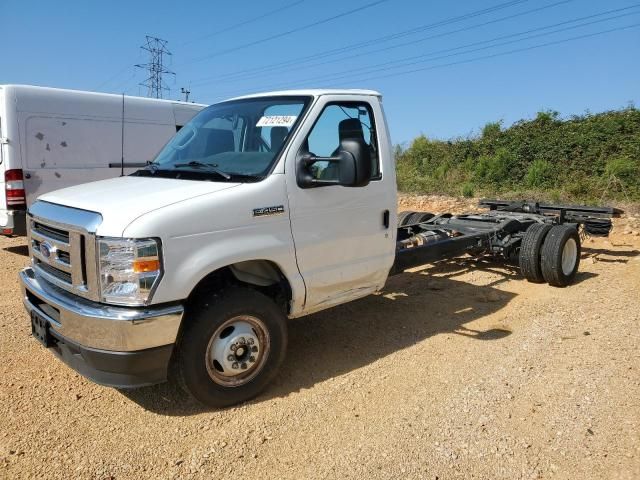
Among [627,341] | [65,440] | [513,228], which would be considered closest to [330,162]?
[65,440]

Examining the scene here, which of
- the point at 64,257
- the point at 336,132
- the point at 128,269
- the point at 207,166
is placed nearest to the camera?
the point at 128,269

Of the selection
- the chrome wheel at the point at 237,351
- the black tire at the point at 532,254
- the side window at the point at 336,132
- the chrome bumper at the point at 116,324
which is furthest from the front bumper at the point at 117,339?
the black tire at the point at 532,254

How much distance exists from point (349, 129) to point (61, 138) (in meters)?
6.46

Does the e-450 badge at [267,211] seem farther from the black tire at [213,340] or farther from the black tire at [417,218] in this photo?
the black tire at [417,218]

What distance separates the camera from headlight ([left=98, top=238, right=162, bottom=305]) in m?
3.05

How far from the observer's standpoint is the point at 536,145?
875 inches

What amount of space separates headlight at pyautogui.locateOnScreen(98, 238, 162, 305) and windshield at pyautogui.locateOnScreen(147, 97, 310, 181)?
2.86 ft

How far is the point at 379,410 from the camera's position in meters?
3.64

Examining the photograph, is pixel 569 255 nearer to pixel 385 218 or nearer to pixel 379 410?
pixel 385 218

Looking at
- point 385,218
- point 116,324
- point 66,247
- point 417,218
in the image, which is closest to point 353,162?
point 385,218

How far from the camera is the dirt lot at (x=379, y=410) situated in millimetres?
3039

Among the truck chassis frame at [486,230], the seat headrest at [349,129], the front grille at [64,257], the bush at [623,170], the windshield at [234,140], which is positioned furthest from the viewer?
the bush at [623,170]

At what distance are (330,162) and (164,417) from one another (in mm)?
2184

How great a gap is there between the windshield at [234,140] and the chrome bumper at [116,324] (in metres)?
1.09
